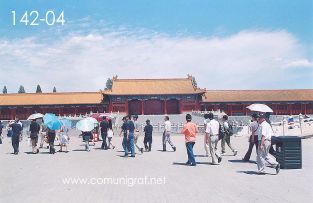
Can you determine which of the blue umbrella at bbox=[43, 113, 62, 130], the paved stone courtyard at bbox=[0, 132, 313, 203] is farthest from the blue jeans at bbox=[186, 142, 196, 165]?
the blue umbrella at bbox=[43, 113, 62, 130]

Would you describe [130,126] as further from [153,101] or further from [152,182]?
[153,101]

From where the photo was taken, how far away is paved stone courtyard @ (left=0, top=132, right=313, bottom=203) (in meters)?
7.73

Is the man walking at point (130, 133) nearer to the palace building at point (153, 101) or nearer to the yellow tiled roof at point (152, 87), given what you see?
the palace building at point (153, 101)

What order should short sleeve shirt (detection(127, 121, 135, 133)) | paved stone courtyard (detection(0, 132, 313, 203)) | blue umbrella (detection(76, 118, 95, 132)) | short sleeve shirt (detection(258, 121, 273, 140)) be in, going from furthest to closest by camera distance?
blue umbrella (detection(76, 118, 95, 132)), short sleeve shirt (detection(127, 121, 135, 133)), short sleeve shirt (detection(258, 121, 273, 140)), paved stone courtyard (detection(0, 132, 313, 203))

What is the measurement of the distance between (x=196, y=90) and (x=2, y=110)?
27174 millimetres

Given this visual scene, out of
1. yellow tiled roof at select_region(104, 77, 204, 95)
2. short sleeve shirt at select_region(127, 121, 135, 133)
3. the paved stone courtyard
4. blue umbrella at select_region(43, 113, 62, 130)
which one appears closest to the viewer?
the paved stone courtyard

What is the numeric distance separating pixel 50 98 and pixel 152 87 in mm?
14559

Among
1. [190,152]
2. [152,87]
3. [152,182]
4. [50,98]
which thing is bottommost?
[152,182]

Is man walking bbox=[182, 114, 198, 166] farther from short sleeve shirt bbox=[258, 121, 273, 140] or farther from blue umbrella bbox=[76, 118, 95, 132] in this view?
blue umbrella bbox=[76, 118, 95, 132]

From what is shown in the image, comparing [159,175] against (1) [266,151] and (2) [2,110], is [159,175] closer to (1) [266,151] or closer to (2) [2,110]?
(1) [266,151]

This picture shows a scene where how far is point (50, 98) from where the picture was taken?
181 ft

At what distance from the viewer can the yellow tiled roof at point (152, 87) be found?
54.2 m

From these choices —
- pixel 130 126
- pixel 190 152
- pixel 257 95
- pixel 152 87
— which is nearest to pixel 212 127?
pixel 190 152

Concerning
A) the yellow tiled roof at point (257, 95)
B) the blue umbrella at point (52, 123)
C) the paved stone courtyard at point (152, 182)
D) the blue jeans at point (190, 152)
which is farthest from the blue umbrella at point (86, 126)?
the yellow tiled roof at point (257, 95)
